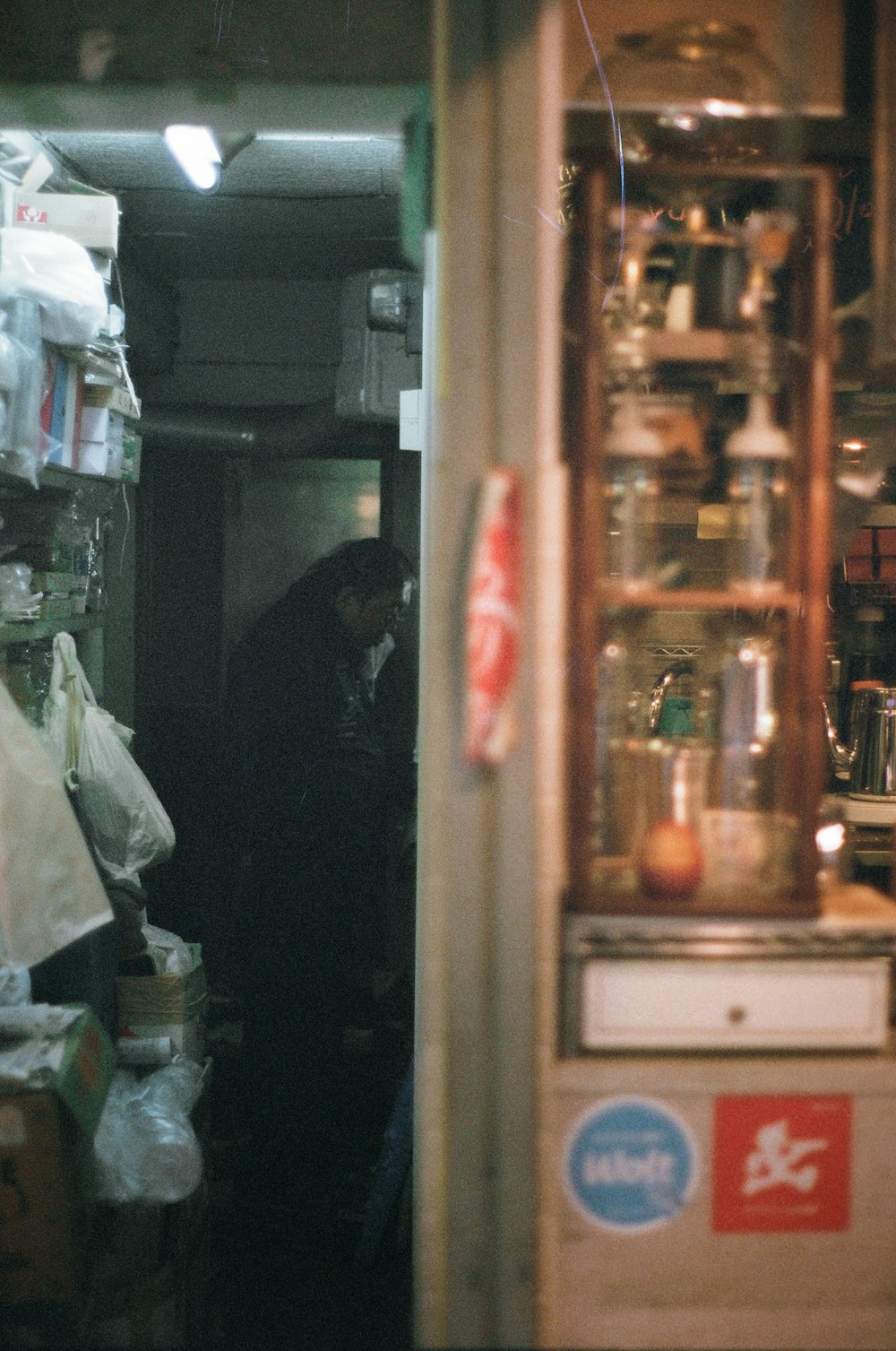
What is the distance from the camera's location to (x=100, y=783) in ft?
13.3

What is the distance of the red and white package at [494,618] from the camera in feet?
6.72

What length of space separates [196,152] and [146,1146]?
107 inches

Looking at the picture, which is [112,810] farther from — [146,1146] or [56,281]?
[56,281]

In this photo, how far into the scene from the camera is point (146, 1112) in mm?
3477

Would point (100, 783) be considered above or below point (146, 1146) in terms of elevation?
above

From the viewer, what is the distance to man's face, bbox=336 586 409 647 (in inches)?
201

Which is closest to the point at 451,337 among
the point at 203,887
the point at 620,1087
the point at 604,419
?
the point at 604,419

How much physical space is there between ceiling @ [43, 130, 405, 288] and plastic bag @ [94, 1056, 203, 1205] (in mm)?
2827

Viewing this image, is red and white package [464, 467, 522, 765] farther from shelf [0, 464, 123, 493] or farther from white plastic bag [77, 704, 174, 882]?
white plastic bag [77, 704, 174, 882]

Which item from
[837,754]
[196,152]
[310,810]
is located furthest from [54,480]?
[837,754]

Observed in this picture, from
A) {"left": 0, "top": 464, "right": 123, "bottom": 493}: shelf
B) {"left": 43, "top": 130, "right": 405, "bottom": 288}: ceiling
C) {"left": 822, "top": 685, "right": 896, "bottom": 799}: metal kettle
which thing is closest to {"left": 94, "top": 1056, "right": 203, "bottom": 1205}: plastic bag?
{"left": 0, "top": 464, "right": 123, "bottom": 493}: shelf

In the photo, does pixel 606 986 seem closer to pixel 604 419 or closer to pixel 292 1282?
pixel 604 419

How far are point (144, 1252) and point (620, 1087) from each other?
1.59m

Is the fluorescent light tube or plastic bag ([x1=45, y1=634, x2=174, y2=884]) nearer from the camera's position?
the fluorescent light tube
